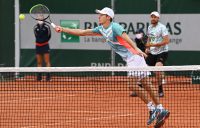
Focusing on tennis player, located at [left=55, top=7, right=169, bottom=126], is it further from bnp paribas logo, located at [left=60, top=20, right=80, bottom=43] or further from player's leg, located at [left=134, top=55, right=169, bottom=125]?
bnp paribas logo, located at [left=60, top=20, right=80, bottom=43]

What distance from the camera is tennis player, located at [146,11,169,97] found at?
44.9 feet

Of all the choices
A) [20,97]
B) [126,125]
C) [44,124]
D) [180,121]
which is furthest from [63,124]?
[20,97]

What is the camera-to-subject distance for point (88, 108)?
1221cm

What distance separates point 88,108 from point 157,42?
245 centimetres

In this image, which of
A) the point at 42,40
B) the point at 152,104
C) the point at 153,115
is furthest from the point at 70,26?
the point at 153,115

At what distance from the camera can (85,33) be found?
10.4 metres

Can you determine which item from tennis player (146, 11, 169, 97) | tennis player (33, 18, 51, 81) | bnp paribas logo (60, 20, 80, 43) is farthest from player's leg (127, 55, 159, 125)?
bnp paribas logo (60, 20, 80, 43)

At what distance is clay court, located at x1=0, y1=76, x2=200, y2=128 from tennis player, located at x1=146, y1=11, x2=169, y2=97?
2.50ft

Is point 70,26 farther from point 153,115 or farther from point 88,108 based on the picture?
point 153,115

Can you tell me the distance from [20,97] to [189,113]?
4.01m

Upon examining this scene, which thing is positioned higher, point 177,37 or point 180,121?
point 177,37

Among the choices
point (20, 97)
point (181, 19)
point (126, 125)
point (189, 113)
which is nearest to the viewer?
point (126, 125)

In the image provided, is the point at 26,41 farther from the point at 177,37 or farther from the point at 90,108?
the point at 90,108

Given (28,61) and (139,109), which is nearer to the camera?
(139,109)
